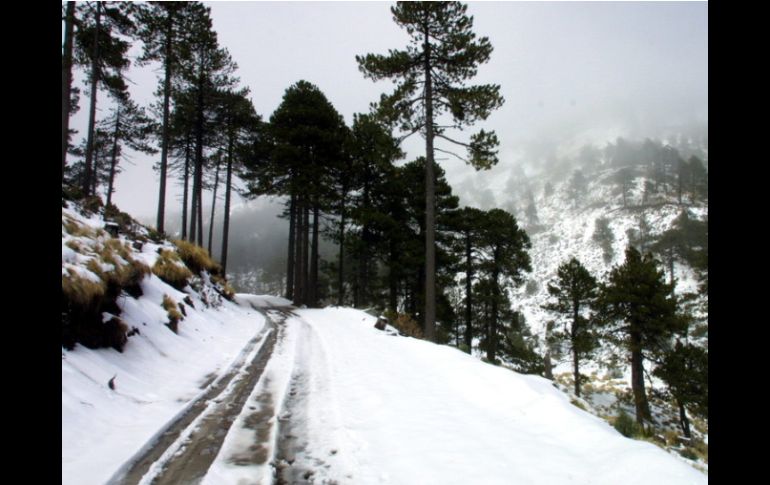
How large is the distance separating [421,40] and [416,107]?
2.23m

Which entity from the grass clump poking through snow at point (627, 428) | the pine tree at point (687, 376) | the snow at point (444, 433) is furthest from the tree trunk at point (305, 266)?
the pine tree at point (687, 376)

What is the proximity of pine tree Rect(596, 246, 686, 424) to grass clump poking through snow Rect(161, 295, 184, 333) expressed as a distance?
63.1 feet

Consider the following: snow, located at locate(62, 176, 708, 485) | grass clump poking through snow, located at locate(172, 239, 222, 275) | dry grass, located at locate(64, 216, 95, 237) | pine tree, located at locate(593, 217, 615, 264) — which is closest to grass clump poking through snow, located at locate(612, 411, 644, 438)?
snow, located at locate(62, 176, 708, 485)

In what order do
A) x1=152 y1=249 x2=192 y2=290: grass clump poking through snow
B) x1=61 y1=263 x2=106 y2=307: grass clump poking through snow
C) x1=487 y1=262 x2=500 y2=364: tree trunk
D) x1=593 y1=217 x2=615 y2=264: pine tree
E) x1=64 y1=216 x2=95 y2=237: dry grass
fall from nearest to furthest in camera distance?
1. x1=61 y1=263 x2=106 y2=307: grass clump poking through snow
2. x1=64 y1=216 x2=95 y2=237: dry grass
3. x1=152 y1=249 x2=192 y2=290: grass clump poking through snow
4. x1=487 y1=262 x2=500 y2=364: tree trunk
5. x1=593 y1=217 x2=615 y2=264: pine tree

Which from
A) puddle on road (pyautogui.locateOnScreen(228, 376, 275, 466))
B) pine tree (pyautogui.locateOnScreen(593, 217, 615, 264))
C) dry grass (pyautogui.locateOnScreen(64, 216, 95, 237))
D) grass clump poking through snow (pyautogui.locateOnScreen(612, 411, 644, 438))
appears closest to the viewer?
puddle on road (pyautogui.locateOnScreen(228, 376, 275, 466))

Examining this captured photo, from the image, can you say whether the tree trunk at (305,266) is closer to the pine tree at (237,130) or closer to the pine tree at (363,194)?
the pine tree at (363,194)

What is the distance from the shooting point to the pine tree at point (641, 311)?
17.8 meters

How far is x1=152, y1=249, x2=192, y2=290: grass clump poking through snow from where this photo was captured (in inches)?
386

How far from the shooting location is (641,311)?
707 inches

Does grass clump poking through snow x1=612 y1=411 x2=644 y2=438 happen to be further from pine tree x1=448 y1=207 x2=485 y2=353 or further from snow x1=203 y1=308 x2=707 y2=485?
pine tree x1=448 y1=207 x2=485 y2=353

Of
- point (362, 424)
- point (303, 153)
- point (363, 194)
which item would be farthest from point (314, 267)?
point (362, 424)
